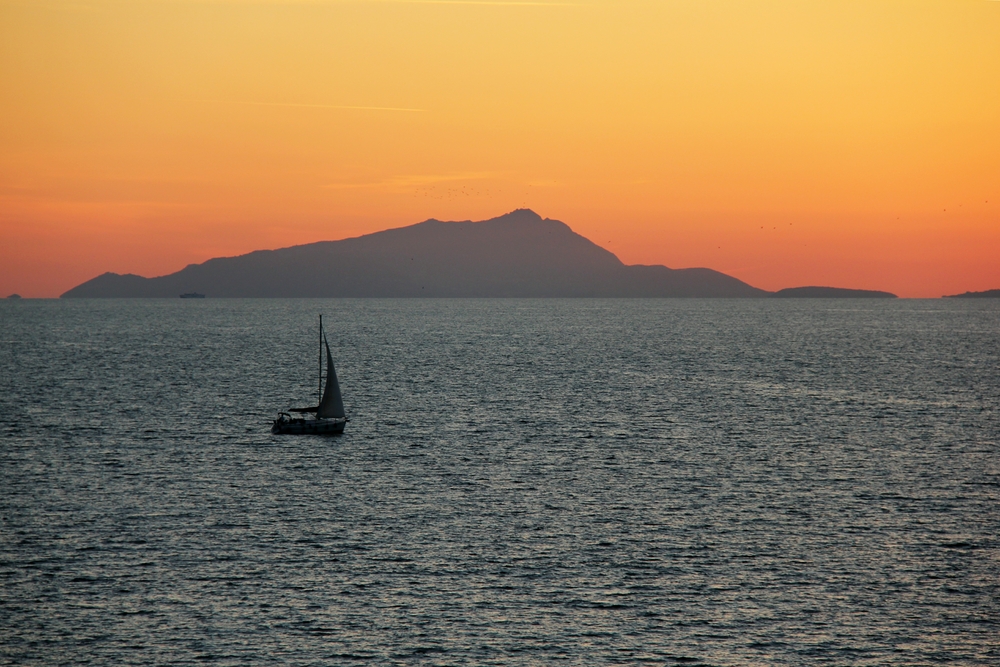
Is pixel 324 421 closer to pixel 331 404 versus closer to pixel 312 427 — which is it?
pixel 312 427

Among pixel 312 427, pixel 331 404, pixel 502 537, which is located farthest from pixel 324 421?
pixel 502 537

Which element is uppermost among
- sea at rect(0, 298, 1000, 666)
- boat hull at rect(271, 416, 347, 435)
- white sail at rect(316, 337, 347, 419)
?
white sail at rect(316, 337, 347, 419)

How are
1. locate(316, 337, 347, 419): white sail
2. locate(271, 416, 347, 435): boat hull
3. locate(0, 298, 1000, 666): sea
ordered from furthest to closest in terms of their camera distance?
1. locate(316, 337, 347, 419): white sail
2. locate(271, 416, 347, 435): boat hull
3. locate(0, 298, 1000, 666): sea

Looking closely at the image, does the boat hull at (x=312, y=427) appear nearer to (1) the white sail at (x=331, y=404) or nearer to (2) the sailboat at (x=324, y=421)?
(2) the sailboat at (x=324, y=421)

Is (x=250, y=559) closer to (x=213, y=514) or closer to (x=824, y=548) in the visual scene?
(x=213, y=514)

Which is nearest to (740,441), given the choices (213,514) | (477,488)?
(477,488)

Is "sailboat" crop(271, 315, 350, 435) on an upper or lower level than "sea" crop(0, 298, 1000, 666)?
upper

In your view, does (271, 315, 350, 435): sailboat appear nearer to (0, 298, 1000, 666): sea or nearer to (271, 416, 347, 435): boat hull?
(271, 416, 347, 435): boat hull

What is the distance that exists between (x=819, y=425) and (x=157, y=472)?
6457cm

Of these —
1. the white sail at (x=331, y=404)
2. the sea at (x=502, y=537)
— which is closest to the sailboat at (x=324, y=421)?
→ the white sail at (x=331, y=404)

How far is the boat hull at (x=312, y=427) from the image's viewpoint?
91125 mm

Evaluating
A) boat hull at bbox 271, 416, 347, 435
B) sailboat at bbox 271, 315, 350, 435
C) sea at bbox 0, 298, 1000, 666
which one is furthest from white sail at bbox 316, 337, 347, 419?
sea at bbox 0, 298, 1000, 666

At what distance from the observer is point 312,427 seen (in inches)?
3585

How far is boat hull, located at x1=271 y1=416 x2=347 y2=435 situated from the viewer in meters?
91.1
